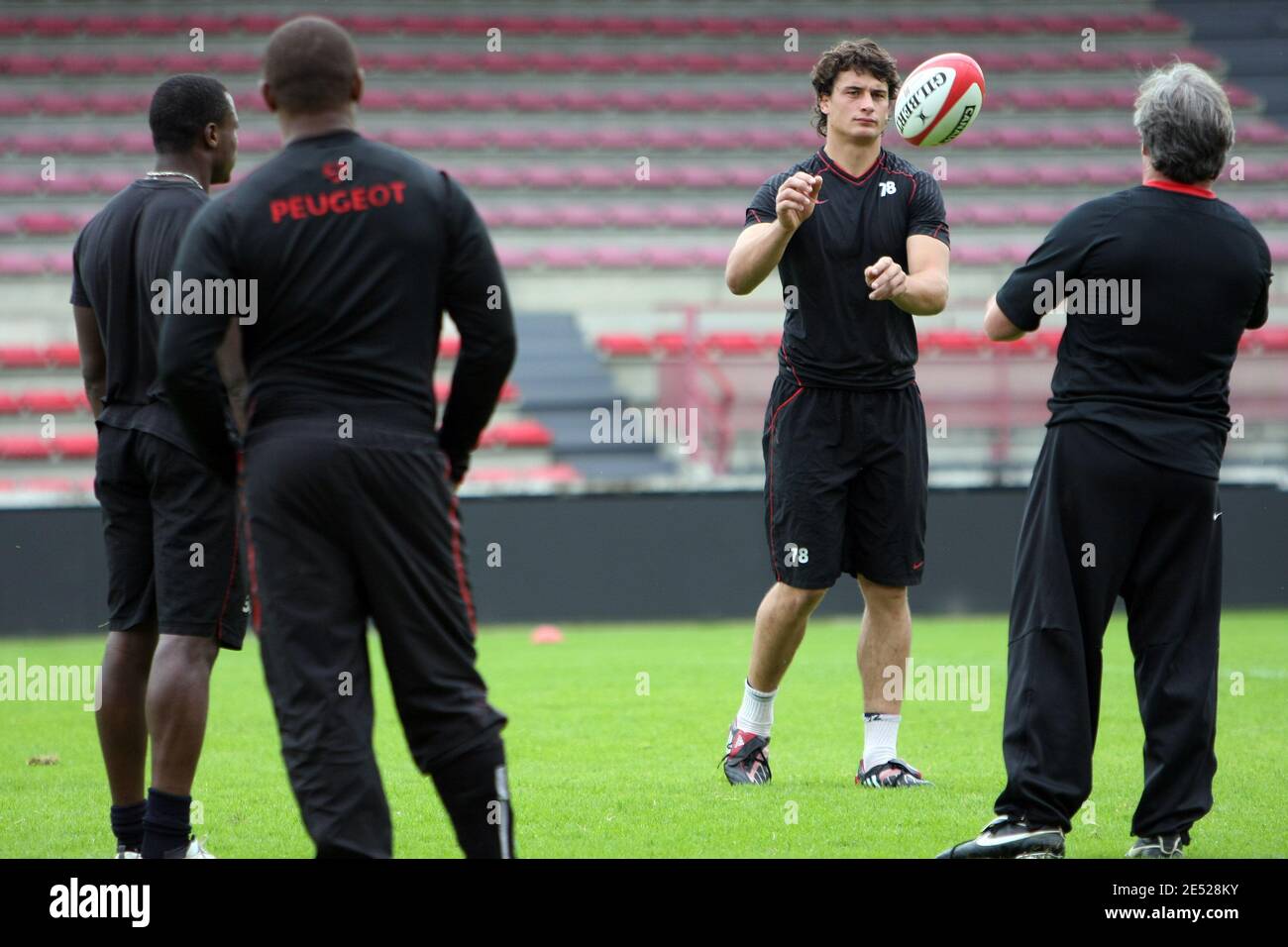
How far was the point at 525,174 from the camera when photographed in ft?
59.5

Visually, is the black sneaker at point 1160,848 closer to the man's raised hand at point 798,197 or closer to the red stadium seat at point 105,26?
the man's raised hand at point 798,197

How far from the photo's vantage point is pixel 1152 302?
411cm

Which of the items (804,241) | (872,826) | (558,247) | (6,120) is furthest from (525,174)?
(872,826)

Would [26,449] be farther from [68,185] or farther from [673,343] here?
[673,343]

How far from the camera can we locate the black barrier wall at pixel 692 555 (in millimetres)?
11820

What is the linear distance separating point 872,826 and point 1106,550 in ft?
3.91

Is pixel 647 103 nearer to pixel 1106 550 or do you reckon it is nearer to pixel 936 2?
pixel 936 2

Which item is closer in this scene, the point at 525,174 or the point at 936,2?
the point at 525,174

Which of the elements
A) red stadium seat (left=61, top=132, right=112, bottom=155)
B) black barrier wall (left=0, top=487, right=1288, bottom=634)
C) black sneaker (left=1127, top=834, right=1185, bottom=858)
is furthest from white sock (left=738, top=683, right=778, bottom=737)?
red stadium seat (left=61, top=132, right=112, bottom=155)

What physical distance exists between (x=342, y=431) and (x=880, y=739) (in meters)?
2.90

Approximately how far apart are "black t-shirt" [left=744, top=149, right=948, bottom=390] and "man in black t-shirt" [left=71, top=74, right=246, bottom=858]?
7.05ft

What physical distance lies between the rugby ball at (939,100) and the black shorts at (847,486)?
1.07 metres

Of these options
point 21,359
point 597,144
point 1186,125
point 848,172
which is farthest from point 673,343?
point 1186,125

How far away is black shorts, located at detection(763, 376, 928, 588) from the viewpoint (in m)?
5.58
